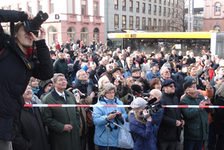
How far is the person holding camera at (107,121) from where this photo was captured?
14.5ft

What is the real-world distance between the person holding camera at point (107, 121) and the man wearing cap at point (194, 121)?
1.29 meters

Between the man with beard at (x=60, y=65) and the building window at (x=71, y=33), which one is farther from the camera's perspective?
the building window at (x=71, y=33)

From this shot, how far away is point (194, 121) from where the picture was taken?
480 centimetres

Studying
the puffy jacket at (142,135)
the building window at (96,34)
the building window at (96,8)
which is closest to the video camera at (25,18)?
the puffy jacket at (142,135)

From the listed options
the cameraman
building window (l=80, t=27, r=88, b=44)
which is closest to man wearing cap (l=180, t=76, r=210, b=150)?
A: the cameraman

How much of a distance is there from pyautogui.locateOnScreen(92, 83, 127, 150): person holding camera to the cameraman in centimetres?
261

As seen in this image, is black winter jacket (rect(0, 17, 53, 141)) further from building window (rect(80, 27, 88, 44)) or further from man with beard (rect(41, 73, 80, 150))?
building window (rect(80, 27, 88, 44))

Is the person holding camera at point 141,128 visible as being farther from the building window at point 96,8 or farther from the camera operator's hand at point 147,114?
the building window at point 96,8

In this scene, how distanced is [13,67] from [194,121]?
3.95 meters

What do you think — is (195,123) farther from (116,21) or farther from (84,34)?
(116,21)

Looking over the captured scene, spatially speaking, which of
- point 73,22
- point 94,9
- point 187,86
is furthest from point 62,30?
point 187,86

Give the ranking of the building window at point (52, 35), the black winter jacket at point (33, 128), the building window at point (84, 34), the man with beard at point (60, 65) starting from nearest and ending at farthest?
1. the black winter jacket at point (33, 128)
2. the man with beard at point (60, 65)
3. the building window at point (52, 35)
4. the building window at point (84, 34)

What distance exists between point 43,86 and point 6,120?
420 centimetres

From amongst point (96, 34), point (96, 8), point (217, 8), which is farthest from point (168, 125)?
point (217, 8)
